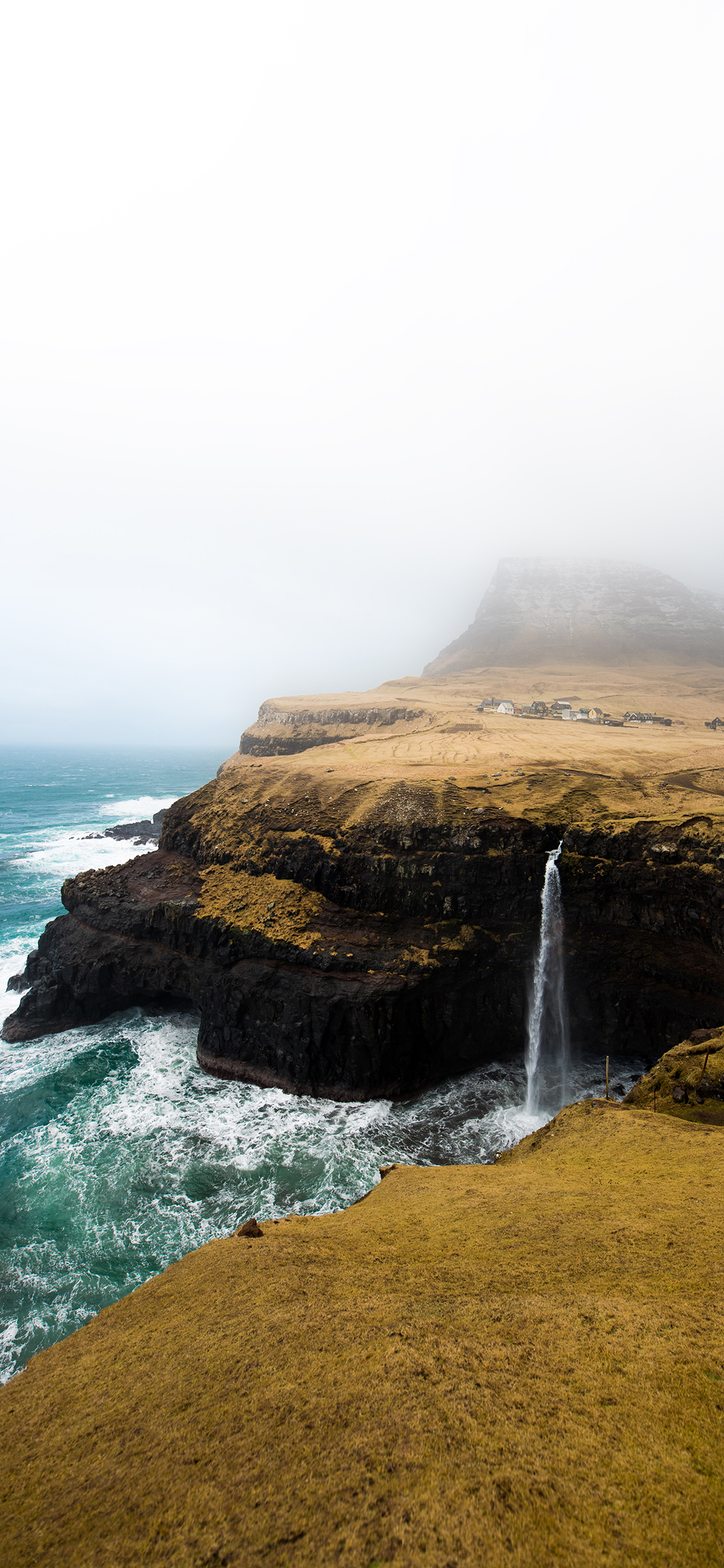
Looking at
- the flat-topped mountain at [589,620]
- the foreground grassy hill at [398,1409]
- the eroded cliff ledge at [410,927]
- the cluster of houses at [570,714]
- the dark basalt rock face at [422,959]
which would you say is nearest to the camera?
the foreground grassy hill at [398,1409]

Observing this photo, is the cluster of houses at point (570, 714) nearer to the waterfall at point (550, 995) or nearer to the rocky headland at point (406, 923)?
the rocky headland at point (406, 923)

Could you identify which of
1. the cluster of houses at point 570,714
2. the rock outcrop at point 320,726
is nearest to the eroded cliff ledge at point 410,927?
the cluster of houses at point 570,714

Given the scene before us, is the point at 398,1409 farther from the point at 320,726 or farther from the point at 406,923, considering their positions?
the point at 320,726

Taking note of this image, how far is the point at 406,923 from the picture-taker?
26.3 m

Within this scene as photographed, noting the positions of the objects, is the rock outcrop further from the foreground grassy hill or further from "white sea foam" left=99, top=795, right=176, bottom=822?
the foreground grassy hill

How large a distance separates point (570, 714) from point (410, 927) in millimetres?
41845

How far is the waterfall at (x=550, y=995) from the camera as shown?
82.9 ft

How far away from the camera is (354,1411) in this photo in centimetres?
514

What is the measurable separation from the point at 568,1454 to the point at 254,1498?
2557mm

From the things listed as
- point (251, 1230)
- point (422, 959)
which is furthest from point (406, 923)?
point (251, 1230)

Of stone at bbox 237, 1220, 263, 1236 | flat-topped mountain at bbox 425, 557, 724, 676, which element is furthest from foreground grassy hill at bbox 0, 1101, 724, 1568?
flat-topped mountain at bbox 425, 557, 724, 676

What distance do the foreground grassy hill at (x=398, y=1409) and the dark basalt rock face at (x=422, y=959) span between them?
592 inches

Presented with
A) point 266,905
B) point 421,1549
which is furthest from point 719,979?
point 421,1549

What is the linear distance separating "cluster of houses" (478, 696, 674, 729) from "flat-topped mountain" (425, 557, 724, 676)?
162 ft
